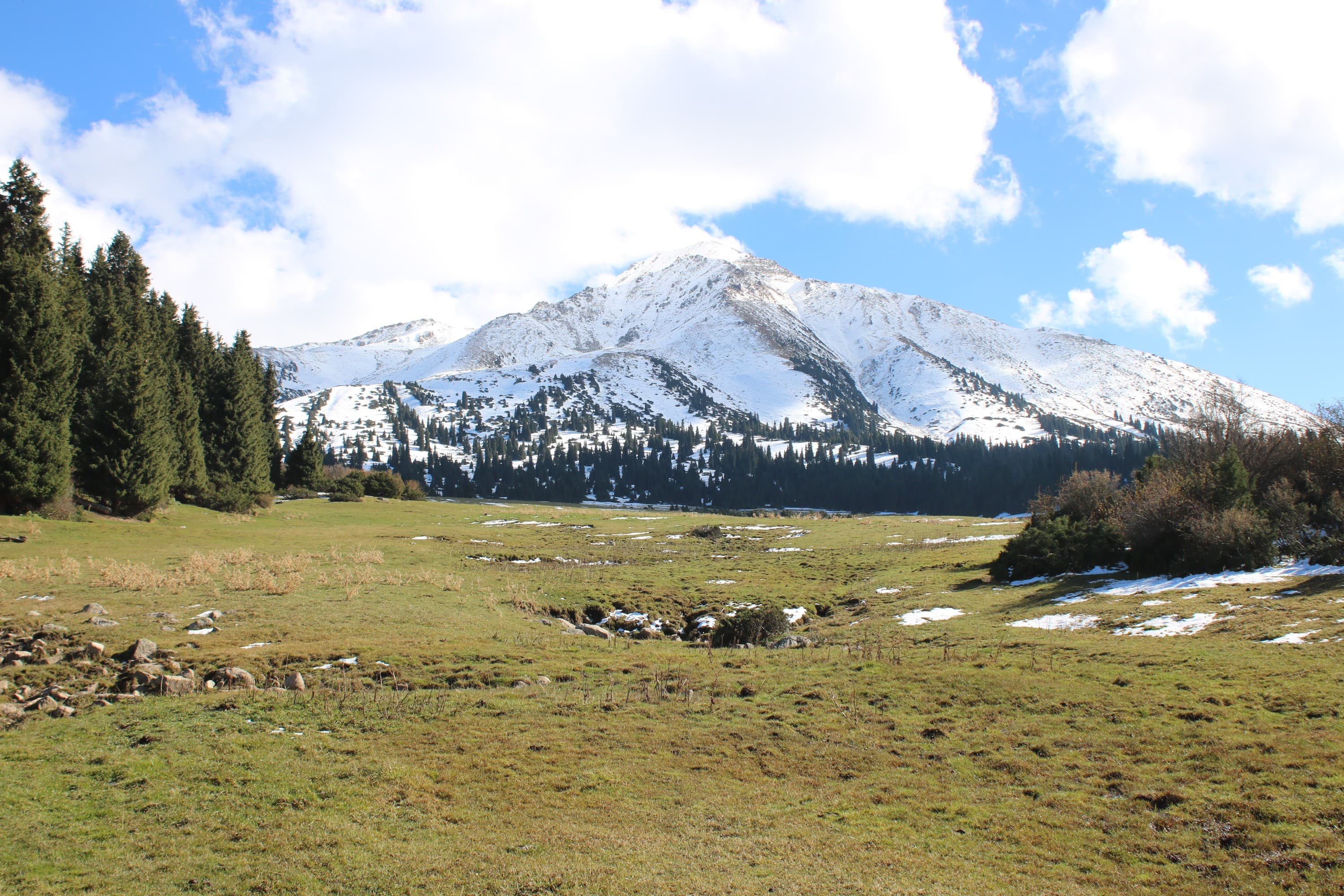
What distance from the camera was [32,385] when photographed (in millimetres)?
43094

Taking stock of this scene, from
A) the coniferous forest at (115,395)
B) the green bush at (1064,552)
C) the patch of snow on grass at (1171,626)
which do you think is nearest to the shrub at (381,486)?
the coniferous forest at (115,395)

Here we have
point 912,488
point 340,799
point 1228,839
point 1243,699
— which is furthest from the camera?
point 912,488

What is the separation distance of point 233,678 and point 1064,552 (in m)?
35.9

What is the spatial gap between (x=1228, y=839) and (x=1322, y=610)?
16298mm

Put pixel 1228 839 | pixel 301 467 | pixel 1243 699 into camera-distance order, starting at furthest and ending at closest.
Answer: pixel 301 467
pixel 1243 699
pixel 1228 839

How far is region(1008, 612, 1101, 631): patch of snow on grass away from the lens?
981 inches

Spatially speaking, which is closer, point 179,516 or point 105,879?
point 105,879

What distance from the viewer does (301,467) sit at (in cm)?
9669

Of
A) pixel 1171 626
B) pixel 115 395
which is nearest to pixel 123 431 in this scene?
pixel 115 395

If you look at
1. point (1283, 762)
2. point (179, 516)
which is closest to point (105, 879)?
point (1283, 762)

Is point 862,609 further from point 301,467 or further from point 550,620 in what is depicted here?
point 301,467

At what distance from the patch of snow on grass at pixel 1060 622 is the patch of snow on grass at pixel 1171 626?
4.87 ft

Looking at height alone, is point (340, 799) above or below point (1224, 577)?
below

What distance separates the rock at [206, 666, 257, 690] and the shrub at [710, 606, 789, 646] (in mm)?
15783
